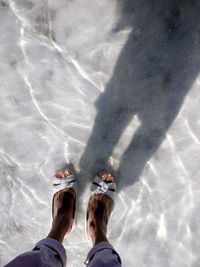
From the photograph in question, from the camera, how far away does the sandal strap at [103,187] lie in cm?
320

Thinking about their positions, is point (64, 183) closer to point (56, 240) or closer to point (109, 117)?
point (56, 240)

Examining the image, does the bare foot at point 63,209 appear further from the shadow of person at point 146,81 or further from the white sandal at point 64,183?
the shadow of person at point 146,81

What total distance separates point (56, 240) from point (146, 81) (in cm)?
162

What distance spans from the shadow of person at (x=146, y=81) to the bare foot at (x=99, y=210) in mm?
134

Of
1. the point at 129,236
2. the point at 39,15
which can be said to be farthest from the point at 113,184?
the point at 39,15

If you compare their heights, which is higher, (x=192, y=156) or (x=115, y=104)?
(x=115, y=104)

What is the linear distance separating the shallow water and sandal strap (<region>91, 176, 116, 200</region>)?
0.08 metres

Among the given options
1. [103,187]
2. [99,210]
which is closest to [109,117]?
[103,187]

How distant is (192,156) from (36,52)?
1.76 m

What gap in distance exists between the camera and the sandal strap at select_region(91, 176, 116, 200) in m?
3.20

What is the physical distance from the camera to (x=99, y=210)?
321 cm

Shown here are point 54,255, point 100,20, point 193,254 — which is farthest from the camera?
point 193,254

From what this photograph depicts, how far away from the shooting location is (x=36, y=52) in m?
3.13

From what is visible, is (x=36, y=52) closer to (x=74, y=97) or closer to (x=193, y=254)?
(x=74, y=97)
